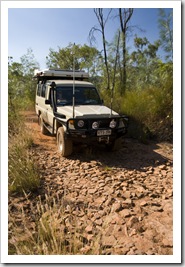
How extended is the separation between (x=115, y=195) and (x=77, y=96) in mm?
3019

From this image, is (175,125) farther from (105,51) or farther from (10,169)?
(105,51)

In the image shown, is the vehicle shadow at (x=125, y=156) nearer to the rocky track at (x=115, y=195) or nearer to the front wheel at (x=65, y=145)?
the rocky track at (x=115, y=195)

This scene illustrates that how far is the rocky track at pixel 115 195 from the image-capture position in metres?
2.18

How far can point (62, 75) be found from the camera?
6.10 metres

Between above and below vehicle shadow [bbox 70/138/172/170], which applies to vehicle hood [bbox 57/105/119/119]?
above

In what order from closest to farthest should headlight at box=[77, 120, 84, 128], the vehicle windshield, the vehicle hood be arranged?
headlight at box=[77, 120, 84, 128] → the vehicle hood → the vehicle windshield

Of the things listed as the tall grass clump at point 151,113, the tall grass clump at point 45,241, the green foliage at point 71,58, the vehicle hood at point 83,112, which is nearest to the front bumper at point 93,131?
the vehicle hood at point 83,112

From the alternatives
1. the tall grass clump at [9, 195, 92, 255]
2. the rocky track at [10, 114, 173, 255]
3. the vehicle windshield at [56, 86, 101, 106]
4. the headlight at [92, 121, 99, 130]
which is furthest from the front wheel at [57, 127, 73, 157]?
the tall grass clump at [9, 195, 92, 255]

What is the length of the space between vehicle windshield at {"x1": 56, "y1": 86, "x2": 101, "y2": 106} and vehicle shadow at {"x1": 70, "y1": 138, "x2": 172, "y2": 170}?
3.88ft

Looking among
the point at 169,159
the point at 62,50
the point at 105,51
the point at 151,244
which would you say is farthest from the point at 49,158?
the point at 62,50

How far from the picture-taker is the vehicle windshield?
5.19 meters

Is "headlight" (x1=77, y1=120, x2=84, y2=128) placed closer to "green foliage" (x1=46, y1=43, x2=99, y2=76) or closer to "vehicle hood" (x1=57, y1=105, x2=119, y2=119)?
"vehicle hood" (x1=57, y1=105, x2=119, y2=119)

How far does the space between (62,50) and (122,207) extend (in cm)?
1536

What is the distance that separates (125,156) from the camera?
4.85m
